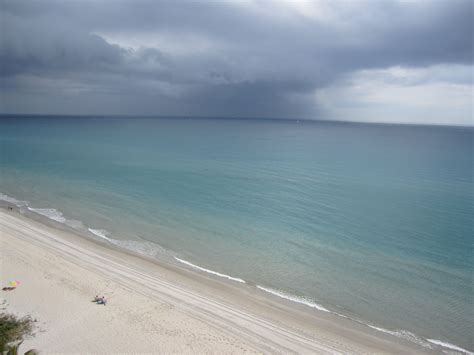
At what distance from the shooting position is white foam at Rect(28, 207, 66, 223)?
3578 centimetres

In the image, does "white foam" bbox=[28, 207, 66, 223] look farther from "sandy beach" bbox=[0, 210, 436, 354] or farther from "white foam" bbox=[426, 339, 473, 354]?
"white foam" bbox=[426, 339, 473, 354]

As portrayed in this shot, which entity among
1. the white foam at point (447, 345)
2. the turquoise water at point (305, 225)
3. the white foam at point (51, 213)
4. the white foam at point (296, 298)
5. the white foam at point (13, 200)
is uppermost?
the turquoise water at point (305, 225)

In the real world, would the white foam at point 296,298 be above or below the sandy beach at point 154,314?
above

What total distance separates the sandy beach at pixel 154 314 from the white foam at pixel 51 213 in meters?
9.40

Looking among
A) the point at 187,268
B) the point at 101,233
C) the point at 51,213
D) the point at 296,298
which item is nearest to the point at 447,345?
the point at 296,298

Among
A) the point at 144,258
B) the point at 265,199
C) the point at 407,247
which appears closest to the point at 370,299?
the point at 407,247

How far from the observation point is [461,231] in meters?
35.8

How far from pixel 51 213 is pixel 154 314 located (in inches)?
1011

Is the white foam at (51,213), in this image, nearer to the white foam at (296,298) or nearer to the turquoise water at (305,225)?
the turquoise water at (305,225)

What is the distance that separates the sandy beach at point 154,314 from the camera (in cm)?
1673

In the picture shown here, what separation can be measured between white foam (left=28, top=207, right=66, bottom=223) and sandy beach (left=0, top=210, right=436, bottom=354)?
9.40 metres

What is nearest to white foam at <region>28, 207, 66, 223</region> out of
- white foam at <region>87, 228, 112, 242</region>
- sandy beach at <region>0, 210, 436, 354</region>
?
white foam at <region>87, 228, 112, 242</region>

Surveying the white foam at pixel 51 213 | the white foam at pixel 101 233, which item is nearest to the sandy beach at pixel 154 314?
the white foam at pixel 101 233

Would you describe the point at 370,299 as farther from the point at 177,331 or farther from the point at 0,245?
the point at 0,245
